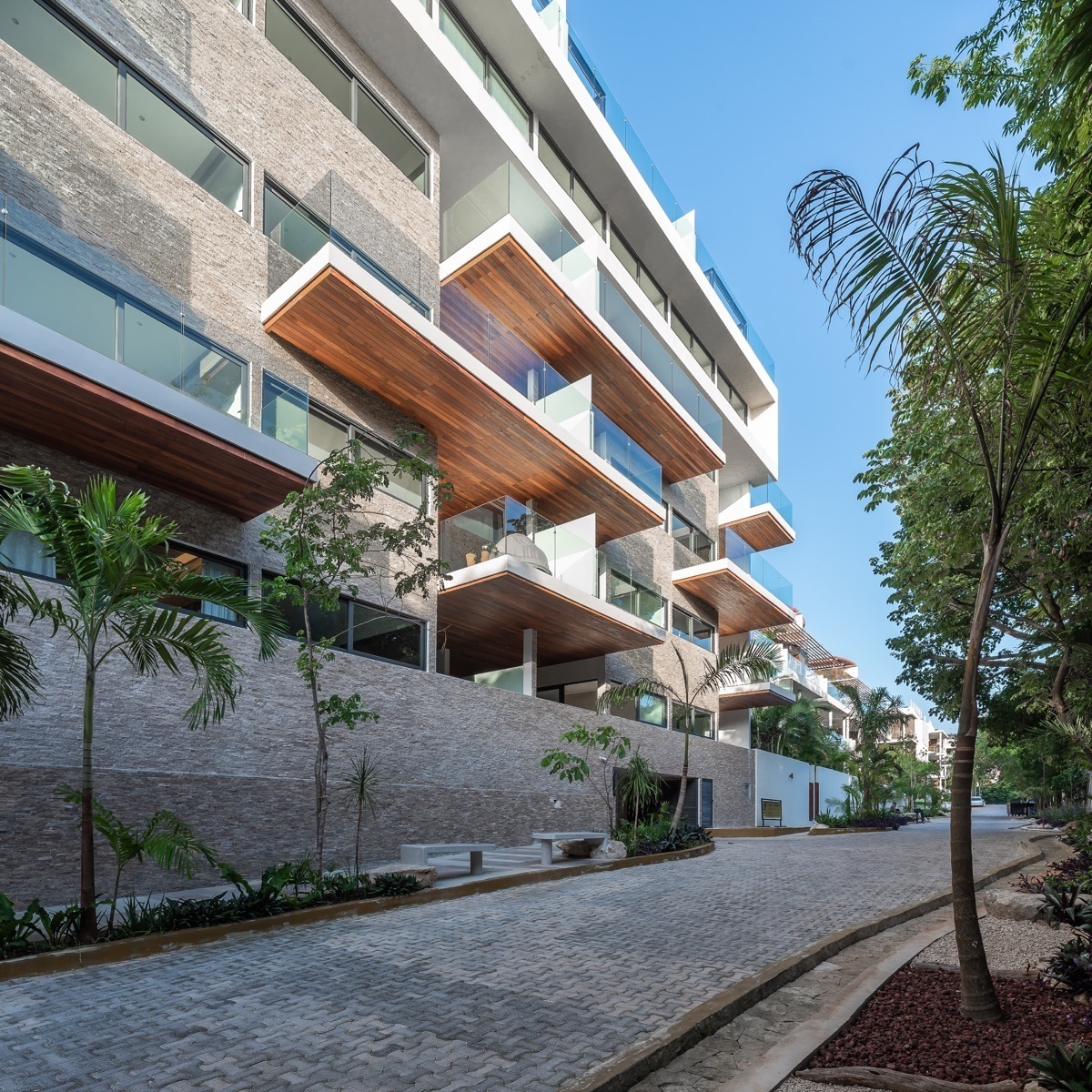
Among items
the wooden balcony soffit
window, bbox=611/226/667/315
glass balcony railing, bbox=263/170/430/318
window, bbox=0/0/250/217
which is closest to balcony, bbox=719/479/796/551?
window, bbox=611/226/667/315

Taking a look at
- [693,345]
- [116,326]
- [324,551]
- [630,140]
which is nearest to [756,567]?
[693,345]

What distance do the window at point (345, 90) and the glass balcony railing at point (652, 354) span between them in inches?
218

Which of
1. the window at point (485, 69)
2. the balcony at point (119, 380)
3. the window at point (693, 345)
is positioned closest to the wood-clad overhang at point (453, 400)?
the balcony at point (119, 380)

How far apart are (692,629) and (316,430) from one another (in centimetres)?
1940

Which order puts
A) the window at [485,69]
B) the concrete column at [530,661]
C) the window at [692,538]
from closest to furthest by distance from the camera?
the concrete column at [530,661] → the window at [485,69] → the window at [692,538]

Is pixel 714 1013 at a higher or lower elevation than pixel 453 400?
lower

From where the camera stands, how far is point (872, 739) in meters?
36.1

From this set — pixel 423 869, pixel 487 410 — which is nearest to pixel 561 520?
pixel 487 410

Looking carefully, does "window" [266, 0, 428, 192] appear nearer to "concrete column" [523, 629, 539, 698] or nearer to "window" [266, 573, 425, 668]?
"window" [266, 573, 425, 668]

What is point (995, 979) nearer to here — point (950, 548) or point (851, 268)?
point (851, 268)

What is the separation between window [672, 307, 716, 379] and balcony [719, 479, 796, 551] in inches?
210

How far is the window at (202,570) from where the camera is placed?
12.3 meters

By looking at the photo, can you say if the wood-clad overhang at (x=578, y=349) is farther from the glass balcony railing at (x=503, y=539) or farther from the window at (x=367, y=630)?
the window at (x=367, y=630)

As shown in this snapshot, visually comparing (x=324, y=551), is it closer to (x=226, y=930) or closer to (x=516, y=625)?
(x=226, y=930)
